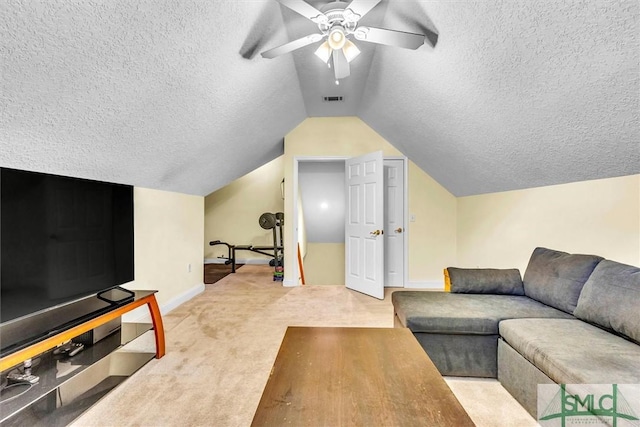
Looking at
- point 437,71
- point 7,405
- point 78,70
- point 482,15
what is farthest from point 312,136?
point 7,405

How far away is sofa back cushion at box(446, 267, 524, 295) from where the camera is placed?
2473 millimetres

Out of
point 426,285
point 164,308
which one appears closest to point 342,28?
point 164,308

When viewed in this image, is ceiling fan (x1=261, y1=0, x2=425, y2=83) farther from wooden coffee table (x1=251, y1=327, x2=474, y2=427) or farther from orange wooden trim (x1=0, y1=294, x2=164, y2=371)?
orange wooden trim (x1=0, y1=294, x2=164, y2=371)

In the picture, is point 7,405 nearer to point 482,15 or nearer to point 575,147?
point 482,15

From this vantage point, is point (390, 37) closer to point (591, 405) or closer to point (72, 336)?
point (591, 405)

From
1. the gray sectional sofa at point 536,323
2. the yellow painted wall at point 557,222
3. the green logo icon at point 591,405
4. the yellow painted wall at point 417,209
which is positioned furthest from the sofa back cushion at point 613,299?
the yellow painted wall at point 417,209

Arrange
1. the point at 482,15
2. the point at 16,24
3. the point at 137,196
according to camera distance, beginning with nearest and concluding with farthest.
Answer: the point at 16,24, the point at 482,15, the point at 137,196

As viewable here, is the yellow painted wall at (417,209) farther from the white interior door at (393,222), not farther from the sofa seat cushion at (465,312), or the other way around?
the sofa seat cushion at (465,312)

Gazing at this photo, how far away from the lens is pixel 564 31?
142 centimetres

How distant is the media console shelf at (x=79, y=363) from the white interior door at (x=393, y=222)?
10.7 ft

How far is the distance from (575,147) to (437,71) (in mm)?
1121

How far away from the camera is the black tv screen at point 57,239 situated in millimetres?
1386

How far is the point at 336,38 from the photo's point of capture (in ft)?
6.19

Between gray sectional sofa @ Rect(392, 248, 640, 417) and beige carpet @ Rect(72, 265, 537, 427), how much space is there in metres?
0.21
